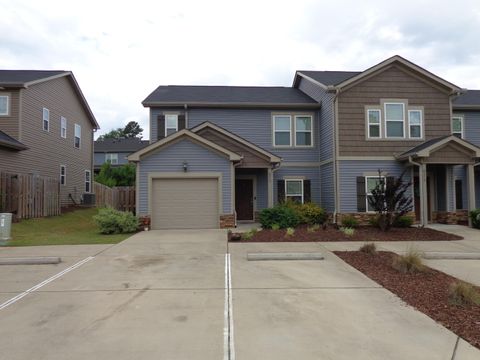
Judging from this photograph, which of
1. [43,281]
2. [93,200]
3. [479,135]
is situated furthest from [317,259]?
[93,200]

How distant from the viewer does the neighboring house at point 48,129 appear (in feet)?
62.3

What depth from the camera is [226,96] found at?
1933cm

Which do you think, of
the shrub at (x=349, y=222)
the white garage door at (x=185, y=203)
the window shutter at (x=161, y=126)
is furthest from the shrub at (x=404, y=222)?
the window shutter at (x=161, y=126)

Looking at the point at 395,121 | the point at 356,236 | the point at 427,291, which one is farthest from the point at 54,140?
the point at 427,291

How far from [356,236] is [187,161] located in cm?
721

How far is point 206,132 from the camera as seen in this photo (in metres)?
17.0

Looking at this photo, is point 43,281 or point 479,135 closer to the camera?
point 43,281

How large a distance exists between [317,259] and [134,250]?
195 inches

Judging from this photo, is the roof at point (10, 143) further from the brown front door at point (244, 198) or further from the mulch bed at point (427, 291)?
the mulch bed at point (427, 291)

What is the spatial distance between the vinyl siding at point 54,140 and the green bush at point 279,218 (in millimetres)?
12761

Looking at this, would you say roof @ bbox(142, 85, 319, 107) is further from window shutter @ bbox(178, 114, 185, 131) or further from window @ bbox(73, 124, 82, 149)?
window @ bbox(73, 124, 82, 149)

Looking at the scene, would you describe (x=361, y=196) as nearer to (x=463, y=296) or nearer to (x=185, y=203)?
(x=185, y=203)

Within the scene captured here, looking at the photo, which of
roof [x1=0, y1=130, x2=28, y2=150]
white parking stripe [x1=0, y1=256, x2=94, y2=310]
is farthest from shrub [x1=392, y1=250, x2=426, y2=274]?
roof [x1=0, y1=130, x2=28, y2=150]

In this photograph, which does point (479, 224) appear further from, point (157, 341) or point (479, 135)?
point (157, 341)
